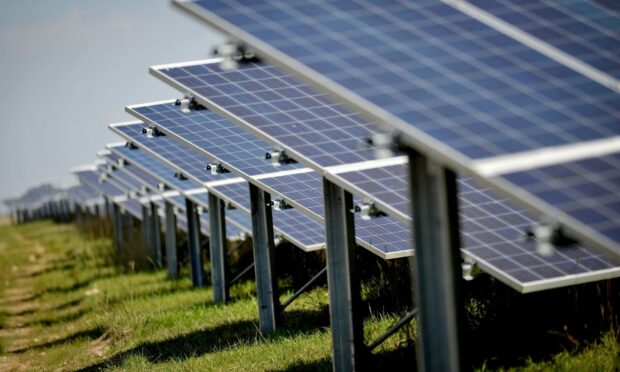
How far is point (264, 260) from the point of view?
44.8 ft

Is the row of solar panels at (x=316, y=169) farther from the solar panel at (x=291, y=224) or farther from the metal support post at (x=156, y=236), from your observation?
the metal support post at (x=156, y=236)

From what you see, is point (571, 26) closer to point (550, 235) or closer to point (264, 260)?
point (550, 235)

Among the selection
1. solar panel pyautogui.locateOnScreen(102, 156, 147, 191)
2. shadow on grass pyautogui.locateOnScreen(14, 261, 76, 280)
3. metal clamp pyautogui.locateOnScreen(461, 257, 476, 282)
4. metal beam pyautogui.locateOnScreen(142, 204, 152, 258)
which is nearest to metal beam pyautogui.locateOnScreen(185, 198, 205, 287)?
metal beam pyautogui.locateOnScreen(142, 204, 152, 258)

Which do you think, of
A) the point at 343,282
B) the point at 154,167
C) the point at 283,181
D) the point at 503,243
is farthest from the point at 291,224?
the point at 154,167

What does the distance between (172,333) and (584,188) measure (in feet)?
29.1

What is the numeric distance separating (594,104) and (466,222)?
7.47ft

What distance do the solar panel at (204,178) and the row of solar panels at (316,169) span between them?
1.2 inches

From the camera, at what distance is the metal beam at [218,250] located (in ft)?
55.8

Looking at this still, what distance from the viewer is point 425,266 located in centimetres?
671

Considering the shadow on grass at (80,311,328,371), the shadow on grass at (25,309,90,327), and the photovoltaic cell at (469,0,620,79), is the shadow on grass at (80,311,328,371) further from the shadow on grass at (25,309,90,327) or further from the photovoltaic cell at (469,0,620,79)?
the photovoltaic cell at (469,0,620,79)

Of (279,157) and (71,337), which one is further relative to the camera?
(71,337)

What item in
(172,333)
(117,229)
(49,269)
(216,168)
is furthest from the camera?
(49,269)

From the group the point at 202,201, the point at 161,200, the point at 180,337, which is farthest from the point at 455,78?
the point at 161,200

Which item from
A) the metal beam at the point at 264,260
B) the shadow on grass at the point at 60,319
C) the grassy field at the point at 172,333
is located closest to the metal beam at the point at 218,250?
the grassy field at the point at 172,333
